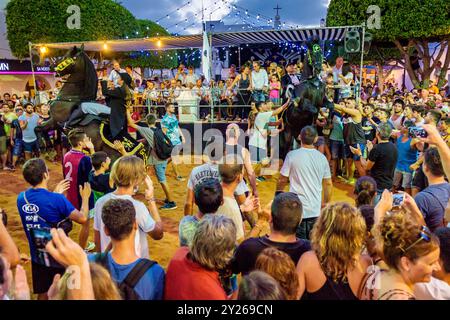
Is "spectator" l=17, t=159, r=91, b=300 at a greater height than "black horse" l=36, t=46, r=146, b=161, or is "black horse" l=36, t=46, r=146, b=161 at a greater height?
"black horse" l=36, t=46, r=146, b=161

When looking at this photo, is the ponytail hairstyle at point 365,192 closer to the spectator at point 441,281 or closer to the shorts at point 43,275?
the spectator at point 441,281

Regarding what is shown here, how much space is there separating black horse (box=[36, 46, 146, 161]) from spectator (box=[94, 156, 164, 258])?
125 inches

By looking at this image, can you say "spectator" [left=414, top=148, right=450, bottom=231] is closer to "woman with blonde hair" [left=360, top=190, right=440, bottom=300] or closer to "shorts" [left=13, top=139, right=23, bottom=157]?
"woman with blonde hair" [left=360, top=190, right=440, bottom=300]

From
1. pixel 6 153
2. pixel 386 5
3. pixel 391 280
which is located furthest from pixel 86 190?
pixel 386 5

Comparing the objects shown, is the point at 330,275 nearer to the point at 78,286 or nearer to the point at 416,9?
the point at 78,286

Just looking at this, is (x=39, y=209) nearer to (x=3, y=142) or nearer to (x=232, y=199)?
(x=232, y=199)

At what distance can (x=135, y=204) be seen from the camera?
3.29m

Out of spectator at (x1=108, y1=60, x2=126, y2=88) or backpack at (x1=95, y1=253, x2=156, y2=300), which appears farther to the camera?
spectator at (x1=108, y1=60, x2=126, y2=88)

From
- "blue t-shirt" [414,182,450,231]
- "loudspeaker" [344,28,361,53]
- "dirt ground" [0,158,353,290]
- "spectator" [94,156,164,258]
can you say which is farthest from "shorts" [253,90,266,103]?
"spectator" [94,156,164,258]

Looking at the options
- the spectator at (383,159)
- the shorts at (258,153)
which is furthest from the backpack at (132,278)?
the shorts at (258,153)

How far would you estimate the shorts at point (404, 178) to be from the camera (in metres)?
6.67

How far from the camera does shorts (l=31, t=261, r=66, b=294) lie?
3580mm

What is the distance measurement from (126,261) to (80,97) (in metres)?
5.28

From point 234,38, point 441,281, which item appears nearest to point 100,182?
point 441,281
